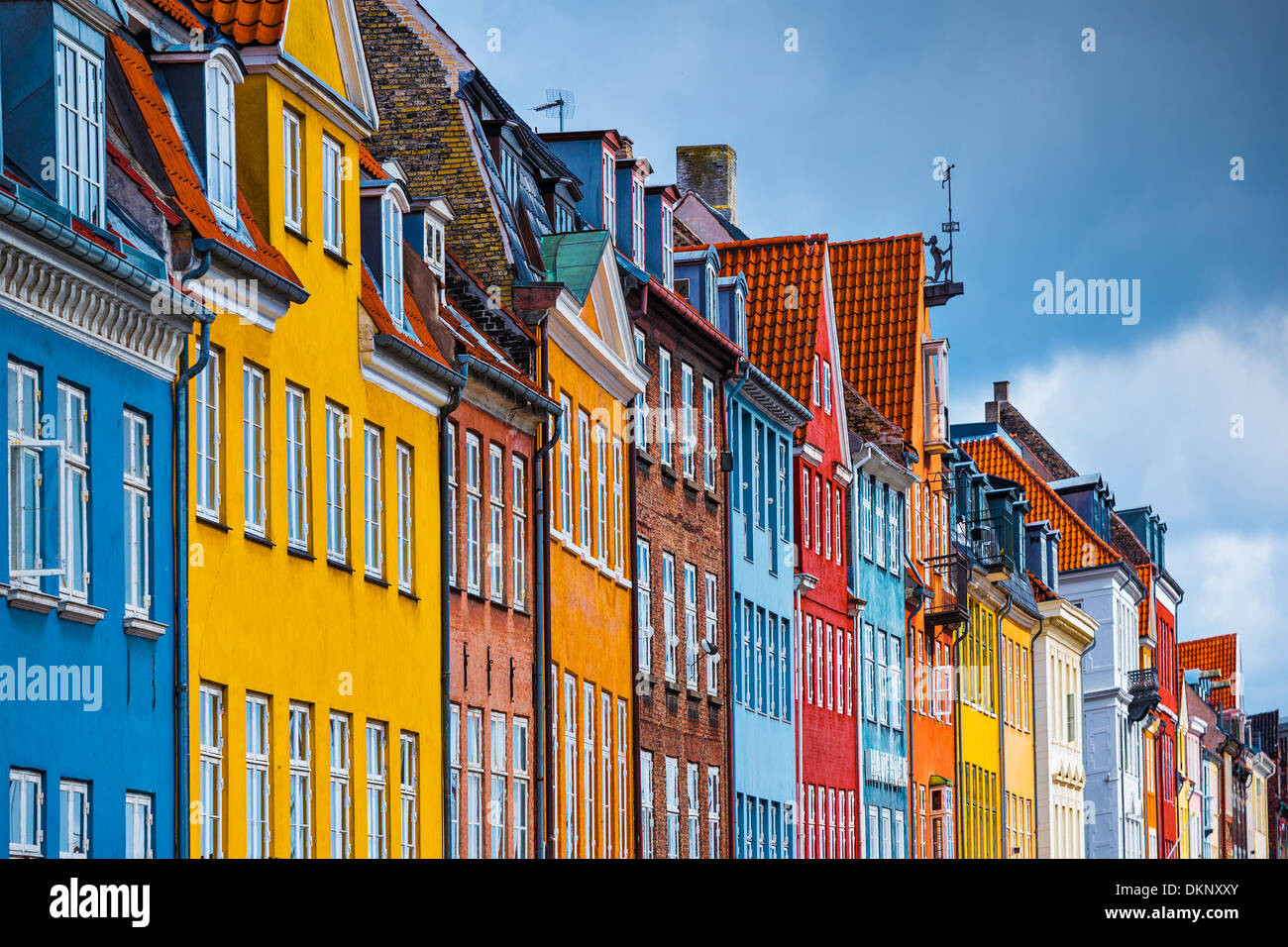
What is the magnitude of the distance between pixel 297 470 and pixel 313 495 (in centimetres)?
36

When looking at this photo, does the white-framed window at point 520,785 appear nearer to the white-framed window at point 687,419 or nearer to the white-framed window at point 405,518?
the white-framed window at point 405,518

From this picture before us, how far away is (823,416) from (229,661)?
29.3m

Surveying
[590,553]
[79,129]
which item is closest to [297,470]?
[79,129]

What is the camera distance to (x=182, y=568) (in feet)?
72.0

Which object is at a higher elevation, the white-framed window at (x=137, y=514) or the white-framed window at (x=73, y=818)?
the white-framed window at (x=137, y=514)

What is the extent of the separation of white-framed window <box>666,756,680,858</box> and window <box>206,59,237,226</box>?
53.9ft

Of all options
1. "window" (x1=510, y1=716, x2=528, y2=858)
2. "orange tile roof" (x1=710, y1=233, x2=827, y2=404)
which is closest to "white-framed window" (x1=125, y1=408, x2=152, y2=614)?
"window" (x1=510, y1=716, x2=528, y2=858)

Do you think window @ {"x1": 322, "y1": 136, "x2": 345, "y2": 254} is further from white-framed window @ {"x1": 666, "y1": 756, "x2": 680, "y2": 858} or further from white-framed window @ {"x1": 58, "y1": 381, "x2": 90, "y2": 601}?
white-framed window @ {"x1": 666, "y1": 756, "x2": 680, "y2": 858}

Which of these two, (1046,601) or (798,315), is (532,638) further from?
(1046,601)

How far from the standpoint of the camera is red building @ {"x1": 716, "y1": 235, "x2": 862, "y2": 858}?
4847 centimetres

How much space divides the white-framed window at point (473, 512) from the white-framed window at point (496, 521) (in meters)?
0.28

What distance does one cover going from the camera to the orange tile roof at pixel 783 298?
49.5 metres

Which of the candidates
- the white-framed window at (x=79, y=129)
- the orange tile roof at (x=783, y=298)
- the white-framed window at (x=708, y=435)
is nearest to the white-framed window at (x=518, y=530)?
the white-framed window at (x=708, y=435)

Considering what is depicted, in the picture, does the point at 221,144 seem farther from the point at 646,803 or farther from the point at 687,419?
the point at 687,419
